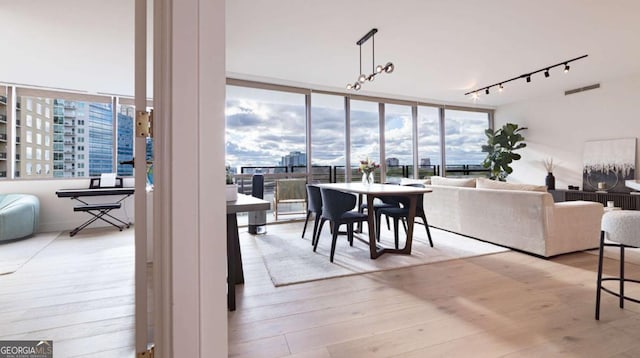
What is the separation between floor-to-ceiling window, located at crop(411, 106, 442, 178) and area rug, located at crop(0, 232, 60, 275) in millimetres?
6773

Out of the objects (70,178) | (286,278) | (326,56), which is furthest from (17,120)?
(286,278)

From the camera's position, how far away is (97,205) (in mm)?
4242

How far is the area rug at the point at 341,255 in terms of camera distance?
2.55 meters

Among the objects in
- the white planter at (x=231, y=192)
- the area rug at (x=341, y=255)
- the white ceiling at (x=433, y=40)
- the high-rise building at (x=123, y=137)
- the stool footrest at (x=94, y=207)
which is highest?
the white ceiling at (x=433, y=40)

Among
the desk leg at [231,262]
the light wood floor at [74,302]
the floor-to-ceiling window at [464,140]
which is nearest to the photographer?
the light wood floor at [74,302]

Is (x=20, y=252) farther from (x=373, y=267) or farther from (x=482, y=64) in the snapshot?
(x=482, y=64)

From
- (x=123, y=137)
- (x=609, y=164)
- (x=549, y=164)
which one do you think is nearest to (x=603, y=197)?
(x=609, y=164)

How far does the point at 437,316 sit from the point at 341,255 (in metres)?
1.38

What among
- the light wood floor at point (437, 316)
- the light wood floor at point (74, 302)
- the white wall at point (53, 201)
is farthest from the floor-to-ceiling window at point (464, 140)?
the white wall at point (53, 201)

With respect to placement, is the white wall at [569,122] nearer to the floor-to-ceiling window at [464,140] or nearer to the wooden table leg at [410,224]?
the floor-to-ceiling window at [464,140]

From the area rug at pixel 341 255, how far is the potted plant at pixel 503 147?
3.55 meters

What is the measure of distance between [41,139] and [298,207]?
4565 mm

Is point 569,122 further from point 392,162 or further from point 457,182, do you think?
point 457,182

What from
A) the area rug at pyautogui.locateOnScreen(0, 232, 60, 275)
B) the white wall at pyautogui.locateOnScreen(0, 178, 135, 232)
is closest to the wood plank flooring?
the area rug at pyautogui.locateOnScreen(0, 232, 60, 275)
